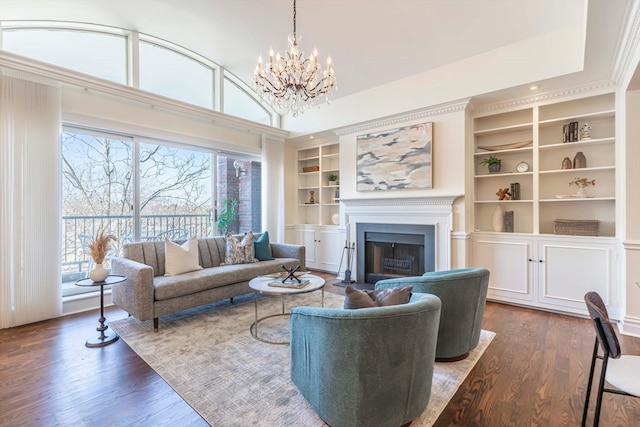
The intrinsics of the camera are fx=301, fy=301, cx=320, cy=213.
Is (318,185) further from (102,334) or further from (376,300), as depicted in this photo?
(376,300)

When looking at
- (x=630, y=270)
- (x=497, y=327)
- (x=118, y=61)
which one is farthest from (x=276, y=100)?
(x=630, y=270)

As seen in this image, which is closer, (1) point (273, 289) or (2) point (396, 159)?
(1) point (273, 289)

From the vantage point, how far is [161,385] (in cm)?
212

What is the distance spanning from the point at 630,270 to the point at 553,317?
2.92 ft

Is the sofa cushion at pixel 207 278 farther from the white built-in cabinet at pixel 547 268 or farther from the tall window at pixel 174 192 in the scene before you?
the white built-in cabinet at pixel 547 268

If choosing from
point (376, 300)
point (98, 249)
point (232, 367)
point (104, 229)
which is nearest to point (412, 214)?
point (376, 300)

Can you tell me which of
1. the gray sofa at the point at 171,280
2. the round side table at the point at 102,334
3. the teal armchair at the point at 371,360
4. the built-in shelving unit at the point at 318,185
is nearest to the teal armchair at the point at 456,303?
the teal armchair at the point at 371,360

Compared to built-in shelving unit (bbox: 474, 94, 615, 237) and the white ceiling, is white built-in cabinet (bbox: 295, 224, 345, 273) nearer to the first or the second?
built-in shelving unit (bbox: 474, 94, 615, 237)

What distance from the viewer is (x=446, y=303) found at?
2285mm

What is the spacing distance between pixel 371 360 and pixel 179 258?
2947mm

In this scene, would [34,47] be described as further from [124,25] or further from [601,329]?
[601,329]

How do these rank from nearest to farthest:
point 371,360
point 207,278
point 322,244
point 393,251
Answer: point 371,360
point 207,278
point 393,251
point 322,244

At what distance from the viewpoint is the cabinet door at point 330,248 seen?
5.62 meters

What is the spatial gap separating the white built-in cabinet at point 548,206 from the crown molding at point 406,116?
465 millimetres
